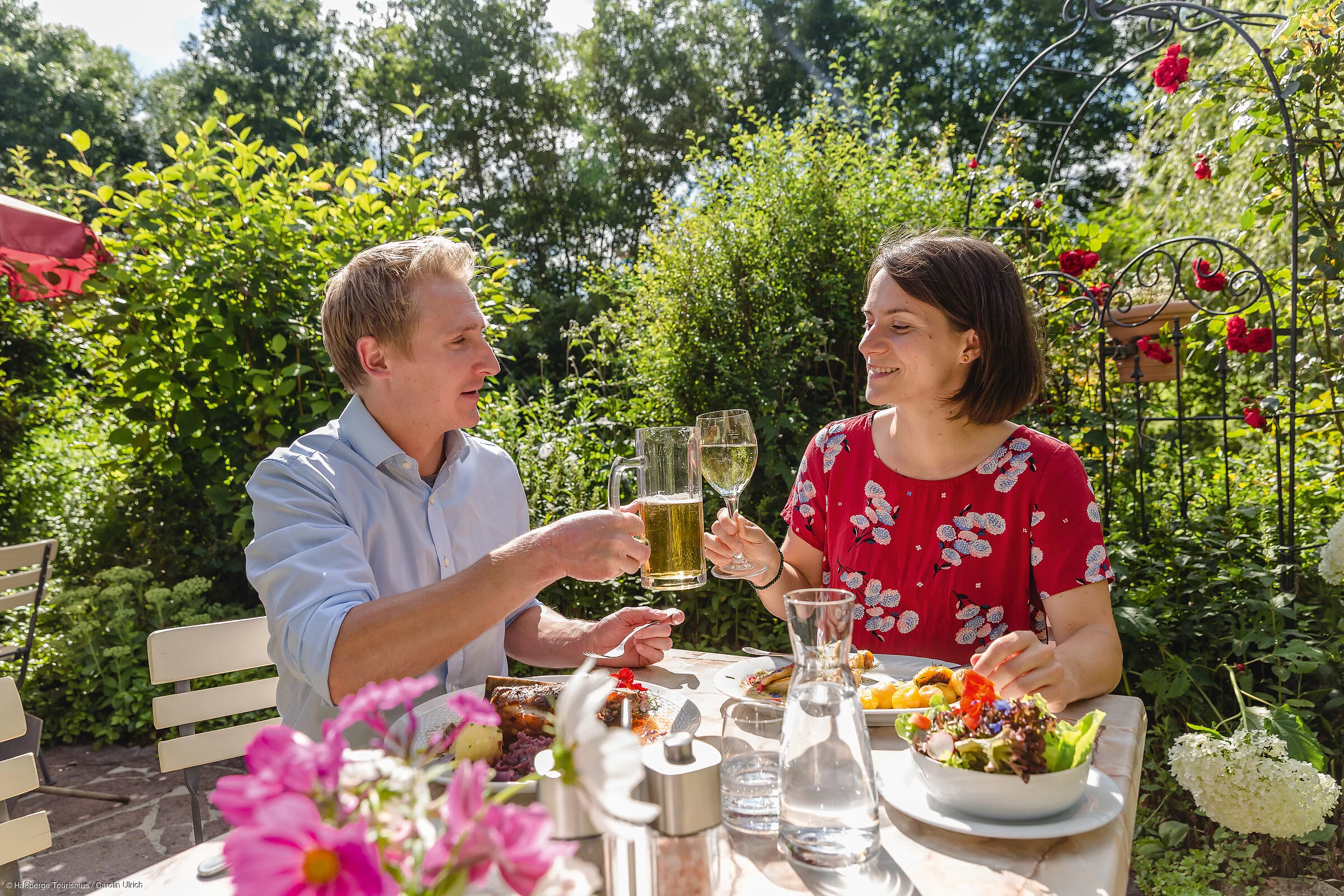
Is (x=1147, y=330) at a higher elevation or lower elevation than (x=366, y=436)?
higher

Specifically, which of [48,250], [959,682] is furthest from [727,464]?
[48,250]

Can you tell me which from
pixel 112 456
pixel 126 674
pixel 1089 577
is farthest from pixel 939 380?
pixel 112 456

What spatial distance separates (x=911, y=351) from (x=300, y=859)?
187cm

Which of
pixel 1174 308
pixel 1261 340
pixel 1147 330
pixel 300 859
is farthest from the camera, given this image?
pixel 1147 330

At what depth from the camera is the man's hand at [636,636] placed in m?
1.84

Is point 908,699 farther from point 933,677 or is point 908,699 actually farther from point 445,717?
point 445,717

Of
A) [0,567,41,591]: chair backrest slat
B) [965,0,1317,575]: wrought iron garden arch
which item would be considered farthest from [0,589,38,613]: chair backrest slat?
[965,0,1317,575]: wrought iron garden arch

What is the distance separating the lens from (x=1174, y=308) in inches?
156

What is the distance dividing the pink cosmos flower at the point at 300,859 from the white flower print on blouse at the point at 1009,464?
6.15 feet

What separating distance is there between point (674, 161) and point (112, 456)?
12484 mm

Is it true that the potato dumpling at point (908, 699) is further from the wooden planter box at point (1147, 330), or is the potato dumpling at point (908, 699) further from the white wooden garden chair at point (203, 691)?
the wooden planter box at point (1147, 330)

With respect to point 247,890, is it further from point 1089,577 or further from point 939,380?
point 939,380

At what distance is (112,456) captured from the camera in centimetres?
638

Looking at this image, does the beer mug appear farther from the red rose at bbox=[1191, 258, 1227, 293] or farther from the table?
the red rose at bbox=[1191, 258, 1227, 293]
